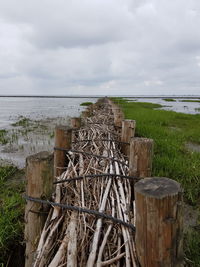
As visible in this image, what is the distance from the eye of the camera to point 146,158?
8.16ft

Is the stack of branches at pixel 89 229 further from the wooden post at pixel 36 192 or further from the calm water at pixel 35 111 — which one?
the calm water at pixel 35 111

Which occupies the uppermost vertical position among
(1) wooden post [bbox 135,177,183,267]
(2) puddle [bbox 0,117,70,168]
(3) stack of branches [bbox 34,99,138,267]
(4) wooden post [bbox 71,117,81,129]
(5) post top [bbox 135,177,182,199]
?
(4) wooden post [bbox 71,117,81,129]

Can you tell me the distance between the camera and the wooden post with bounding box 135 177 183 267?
1245mm

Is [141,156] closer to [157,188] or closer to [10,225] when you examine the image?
[157,188]

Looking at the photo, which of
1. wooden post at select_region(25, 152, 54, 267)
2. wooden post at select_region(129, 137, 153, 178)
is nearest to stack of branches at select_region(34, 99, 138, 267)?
wooden post at select_region(25, 152, 54, 267)

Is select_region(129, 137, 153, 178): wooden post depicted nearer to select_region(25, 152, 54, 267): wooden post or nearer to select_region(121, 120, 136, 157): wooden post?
select_region(25, 152, 54, 267): wooden post

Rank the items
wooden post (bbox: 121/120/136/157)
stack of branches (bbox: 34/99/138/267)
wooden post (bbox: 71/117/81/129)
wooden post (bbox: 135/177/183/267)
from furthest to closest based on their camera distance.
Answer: wooden post (bbox: 71/117/81/129)
wooden post (bbox: 121/120/136/157)
stack of branches (bbox: 34/99/138/267)
wooden post (bbox: 135/177/183/267)

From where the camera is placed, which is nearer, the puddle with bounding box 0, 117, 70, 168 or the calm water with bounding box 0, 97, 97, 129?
the puddle with bounding box 0, 117, 70, 168

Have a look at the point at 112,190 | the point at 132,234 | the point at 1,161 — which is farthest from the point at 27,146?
the point at 132,234

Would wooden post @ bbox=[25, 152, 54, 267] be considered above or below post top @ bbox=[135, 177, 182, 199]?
below

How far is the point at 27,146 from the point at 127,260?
671cm

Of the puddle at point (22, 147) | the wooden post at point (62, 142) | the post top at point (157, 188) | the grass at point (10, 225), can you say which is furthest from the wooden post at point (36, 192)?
the puddle at point (22, 147)

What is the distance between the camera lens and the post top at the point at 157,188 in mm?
1251

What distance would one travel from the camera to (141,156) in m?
2.49
